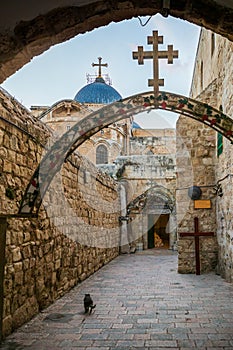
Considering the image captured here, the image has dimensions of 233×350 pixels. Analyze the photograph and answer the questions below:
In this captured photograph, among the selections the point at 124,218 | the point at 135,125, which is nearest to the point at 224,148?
the point at 124,218

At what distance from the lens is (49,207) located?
18.8 feet

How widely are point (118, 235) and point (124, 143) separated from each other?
563 inches

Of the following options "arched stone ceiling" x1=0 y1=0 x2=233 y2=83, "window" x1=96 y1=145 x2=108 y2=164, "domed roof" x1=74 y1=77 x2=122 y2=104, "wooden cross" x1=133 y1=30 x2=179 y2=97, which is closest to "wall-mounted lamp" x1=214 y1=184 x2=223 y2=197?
"wooden cross" x1=133 y1=30 x2=179 y2=97

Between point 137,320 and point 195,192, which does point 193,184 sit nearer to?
point 195,192

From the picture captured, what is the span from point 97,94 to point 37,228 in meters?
26.1

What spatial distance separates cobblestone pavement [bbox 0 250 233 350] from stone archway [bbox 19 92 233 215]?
55.2 inches

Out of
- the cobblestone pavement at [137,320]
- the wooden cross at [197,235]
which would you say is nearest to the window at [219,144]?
the wooden cross at [197,235]

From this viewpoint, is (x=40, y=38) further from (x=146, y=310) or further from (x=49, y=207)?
(x=146, y=310)

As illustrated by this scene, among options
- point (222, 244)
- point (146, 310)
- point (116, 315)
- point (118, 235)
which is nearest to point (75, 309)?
point (116, 315)

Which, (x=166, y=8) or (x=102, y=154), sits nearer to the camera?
(x=166, y=8)

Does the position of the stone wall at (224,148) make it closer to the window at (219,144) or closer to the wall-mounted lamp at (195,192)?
the window at (219,144)

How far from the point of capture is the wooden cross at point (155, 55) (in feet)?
13.2

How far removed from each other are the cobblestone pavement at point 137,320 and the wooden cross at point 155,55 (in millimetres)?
2619

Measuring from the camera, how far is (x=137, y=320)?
4598 mm
